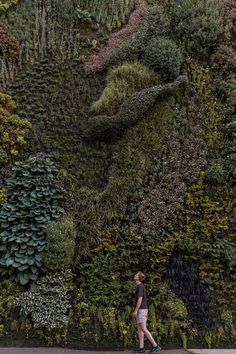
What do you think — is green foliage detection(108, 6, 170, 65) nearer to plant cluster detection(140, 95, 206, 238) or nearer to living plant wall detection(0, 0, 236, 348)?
living plant wall detection(0, 0, 236, 348)

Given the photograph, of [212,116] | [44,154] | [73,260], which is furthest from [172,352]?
[212,116]

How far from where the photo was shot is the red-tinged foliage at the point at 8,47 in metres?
14.1

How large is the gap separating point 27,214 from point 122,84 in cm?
493

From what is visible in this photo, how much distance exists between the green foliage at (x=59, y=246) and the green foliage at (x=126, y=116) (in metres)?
3.29

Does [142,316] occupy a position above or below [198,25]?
below

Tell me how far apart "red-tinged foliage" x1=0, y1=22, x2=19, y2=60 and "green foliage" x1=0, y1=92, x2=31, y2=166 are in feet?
6.13

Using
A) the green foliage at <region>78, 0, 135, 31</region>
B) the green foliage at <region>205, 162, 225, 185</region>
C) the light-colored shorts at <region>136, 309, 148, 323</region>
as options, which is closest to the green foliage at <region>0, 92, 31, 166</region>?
the green foliage at <region>78, 0, 135, 31</region>

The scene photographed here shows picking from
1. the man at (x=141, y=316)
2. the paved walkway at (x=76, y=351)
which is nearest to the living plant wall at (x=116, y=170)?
the paved walkway at (x=76, y=351)

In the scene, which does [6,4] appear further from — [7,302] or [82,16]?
[7,302]

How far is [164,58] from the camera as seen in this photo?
13.6 meters

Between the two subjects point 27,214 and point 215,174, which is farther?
point 215,174

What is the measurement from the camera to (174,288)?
35.1 ft

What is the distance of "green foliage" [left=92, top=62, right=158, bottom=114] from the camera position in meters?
12.9

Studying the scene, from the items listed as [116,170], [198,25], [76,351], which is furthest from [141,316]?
[198,25]
